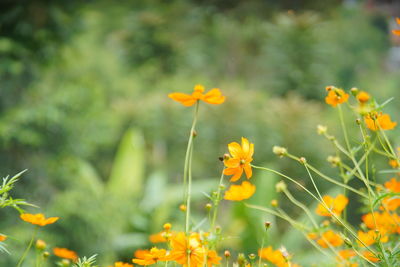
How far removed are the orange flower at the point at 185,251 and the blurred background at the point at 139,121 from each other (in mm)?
548

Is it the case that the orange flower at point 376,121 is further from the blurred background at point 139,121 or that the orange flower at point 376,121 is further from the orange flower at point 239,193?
the blurred background at point 139,121

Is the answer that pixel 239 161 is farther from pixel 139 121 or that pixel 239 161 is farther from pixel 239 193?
pixel 139 121

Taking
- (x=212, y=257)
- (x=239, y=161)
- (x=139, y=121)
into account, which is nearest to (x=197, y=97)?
(x=239, y=161)

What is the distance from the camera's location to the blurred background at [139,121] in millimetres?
2688

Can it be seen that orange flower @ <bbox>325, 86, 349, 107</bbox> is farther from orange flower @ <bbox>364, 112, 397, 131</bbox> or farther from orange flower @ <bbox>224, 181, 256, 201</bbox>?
orange flower @ <bbox>224, 181, 256, 201</bbox>

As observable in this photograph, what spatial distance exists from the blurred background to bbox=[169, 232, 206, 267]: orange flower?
1.80ft

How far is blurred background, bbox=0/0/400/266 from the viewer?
8.82 feet

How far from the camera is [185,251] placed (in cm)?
59

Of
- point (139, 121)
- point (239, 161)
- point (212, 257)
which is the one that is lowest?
point (139, 121)

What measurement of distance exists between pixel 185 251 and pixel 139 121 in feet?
13.4

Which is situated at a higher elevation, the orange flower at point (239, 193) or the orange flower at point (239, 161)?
the orange flower at point (239, 161)

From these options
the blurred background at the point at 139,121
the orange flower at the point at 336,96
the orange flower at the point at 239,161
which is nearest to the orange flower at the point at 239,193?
the orange flower at the point at 239,161

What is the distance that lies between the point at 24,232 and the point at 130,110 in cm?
236

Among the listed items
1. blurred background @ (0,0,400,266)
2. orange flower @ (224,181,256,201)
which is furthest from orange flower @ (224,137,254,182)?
blurred background @ (0,0,400,266)
